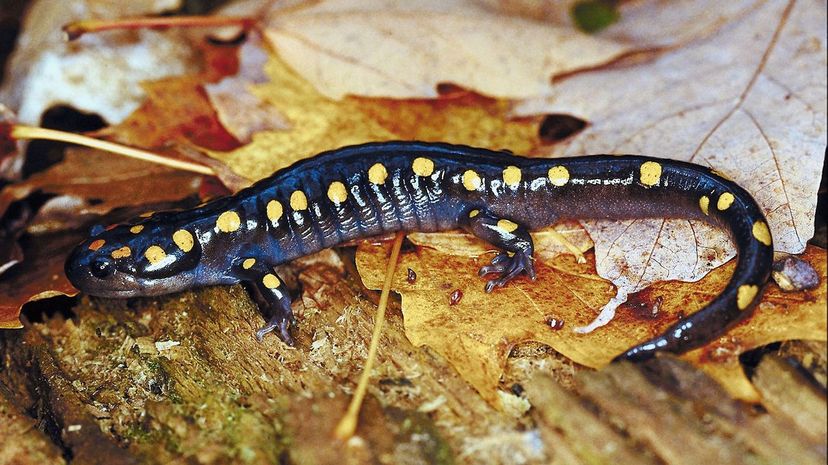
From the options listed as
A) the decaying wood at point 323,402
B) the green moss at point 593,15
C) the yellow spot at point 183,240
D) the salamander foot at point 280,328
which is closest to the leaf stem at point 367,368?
the decaying wood at point 323,402

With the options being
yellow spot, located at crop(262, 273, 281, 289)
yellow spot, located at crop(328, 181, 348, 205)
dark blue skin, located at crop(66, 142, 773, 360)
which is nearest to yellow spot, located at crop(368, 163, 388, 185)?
dark blue skin, located at crop(66, 142, 773, 360)

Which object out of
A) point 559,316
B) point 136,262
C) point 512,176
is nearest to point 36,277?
point 136,262

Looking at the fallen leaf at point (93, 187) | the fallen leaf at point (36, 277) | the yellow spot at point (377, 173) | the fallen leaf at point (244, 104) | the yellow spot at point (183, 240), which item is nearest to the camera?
the fallen leaf at point (36, 277)

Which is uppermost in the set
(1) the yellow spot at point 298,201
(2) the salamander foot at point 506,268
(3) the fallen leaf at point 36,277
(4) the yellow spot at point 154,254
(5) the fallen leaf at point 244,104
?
(2) the salamander foot at point 506,268

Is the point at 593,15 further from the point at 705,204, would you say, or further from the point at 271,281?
the point at 271,281

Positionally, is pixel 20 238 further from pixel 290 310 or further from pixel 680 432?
pixel 680 432

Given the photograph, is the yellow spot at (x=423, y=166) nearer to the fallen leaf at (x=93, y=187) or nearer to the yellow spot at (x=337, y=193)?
the yellow spot at (x=337, y=193)
